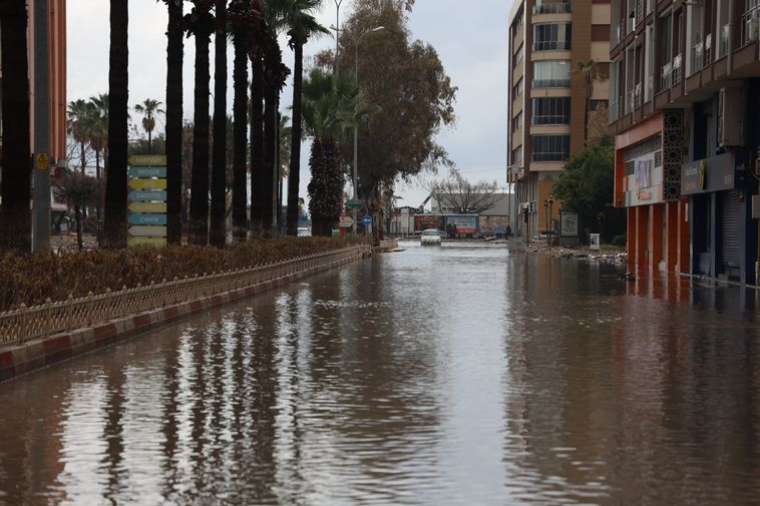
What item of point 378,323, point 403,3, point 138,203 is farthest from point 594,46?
point 378,323

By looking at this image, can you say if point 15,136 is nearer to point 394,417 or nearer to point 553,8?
point 394,417

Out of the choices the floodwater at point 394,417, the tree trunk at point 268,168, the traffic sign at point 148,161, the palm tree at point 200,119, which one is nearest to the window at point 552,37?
the tree trunk at point 268,168

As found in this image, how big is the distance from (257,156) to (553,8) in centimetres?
8240

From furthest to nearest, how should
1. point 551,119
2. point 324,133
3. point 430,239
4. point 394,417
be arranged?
point 551,119
point 430,239
point 324,133
point 394,417

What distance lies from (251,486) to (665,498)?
2.58 metres

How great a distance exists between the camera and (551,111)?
127m

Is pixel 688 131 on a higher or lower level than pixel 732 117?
higher

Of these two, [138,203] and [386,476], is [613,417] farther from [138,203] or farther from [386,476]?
[138,203]

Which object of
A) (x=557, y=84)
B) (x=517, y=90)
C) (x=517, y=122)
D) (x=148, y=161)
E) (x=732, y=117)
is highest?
(x=517, y=90)

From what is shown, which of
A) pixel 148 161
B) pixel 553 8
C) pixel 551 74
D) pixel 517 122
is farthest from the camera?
pixel 517 122

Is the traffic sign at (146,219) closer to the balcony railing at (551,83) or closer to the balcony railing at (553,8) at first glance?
the balcony railing at (551,83)

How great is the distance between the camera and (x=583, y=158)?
3912 inches

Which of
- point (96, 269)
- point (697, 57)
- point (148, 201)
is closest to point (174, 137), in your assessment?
point (148, 201)

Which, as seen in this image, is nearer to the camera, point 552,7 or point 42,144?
point 42,144
